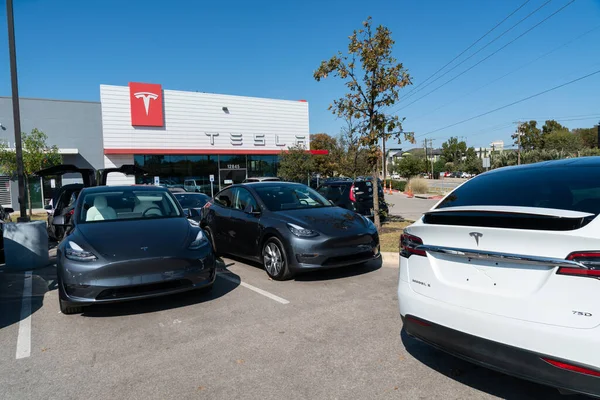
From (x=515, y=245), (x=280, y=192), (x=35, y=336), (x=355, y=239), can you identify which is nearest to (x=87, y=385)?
(x=35, y=336)

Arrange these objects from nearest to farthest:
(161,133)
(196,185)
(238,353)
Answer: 1. (238,353)
2. (161,133)
3. (196,185)

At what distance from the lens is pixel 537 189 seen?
319cm

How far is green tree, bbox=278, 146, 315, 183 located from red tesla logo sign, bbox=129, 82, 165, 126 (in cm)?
878

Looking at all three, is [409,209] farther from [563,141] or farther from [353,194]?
[563,141]

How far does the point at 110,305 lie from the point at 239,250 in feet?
8.35

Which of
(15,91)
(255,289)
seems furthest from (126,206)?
(15,91)

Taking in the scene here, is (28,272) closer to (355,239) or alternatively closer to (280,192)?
(280,192)

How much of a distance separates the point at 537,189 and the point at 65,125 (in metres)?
29.3

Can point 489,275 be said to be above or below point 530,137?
below

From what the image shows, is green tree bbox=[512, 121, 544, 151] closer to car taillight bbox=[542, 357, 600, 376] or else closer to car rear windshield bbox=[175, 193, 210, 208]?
car rear windshield bbox=[175, 193, 210, 208]

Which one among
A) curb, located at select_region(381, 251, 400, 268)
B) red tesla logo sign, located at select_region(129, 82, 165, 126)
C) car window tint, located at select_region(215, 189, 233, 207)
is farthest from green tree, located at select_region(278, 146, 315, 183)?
curb, located at select_region(381, 251, 400, 268)

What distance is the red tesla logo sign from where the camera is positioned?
26609 millimetres

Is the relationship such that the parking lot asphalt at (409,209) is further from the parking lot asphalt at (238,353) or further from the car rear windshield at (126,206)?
the parking lot asphalt at (238,353)

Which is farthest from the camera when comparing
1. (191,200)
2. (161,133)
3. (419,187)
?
(419,187)
